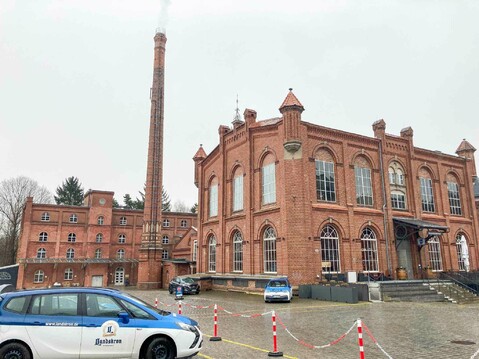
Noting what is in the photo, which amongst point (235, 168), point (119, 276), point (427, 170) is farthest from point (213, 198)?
point (119, 276)

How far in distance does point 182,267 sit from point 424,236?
23332mm

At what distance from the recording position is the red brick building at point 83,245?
150ft

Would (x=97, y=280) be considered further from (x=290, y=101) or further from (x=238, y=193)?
(x=290, y=101)

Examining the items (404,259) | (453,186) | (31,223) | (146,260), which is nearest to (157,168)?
(146,260)

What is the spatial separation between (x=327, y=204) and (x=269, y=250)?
17.3ft

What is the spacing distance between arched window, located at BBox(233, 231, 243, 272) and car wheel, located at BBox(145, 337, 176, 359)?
22.0 meters

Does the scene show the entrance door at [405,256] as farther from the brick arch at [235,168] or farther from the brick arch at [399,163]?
the brick arch at [235,168]

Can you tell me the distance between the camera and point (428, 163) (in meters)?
32.3

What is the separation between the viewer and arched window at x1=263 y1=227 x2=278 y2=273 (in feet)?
84.9

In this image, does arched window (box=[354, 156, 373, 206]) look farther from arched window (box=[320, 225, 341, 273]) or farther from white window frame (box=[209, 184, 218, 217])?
white window frame (box=[209, 184, 218, 217])

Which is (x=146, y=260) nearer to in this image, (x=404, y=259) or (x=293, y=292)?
(x=293, y=292)

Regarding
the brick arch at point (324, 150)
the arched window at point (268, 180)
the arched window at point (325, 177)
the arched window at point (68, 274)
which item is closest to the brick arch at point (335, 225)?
the arched window at point (325, 177)

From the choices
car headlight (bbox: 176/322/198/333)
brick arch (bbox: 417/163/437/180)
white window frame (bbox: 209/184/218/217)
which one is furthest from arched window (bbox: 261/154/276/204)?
car headlight (bbox: 176/322/198/333)

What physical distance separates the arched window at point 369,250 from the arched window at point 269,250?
6.52 m
